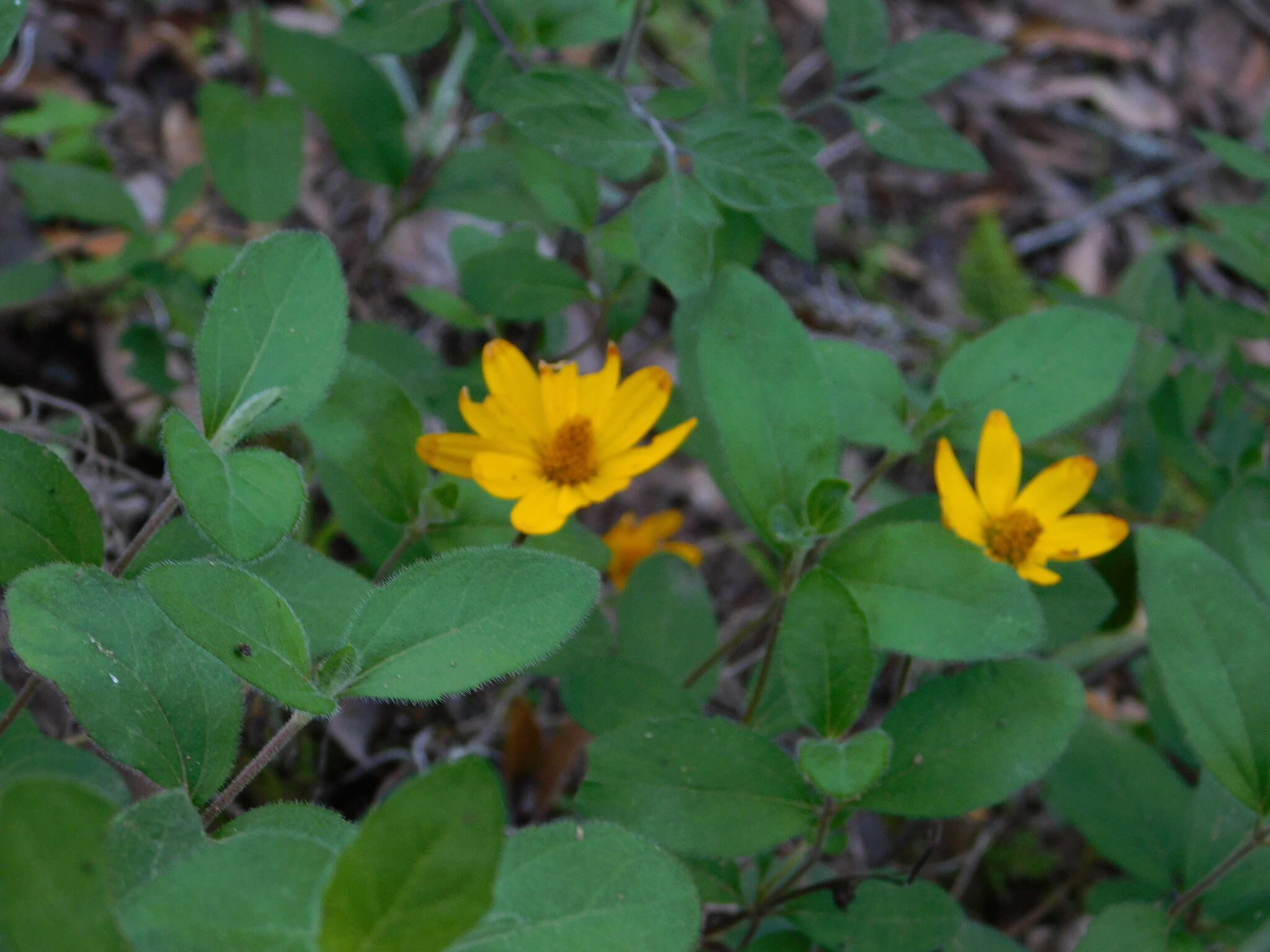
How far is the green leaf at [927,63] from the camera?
1669 mm

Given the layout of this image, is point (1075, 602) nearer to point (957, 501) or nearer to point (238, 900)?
point (957, 501)

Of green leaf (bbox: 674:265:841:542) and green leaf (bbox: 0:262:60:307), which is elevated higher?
green leaf (bbox: 674:265:841:542)

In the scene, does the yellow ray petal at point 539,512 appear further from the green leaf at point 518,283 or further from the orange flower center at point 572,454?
the green leaf at point 518,283

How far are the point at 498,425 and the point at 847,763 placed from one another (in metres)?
0.55

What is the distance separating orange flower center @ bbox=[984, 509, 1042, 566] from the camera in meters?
1.34

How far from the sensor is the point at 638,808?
1.17 m

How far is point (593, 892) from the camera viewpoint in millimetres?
875

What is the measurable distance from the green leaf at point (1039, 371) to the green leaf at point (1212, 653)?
0.20 metres

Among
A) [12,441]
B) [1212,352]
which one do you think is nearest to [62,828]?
[12,441]

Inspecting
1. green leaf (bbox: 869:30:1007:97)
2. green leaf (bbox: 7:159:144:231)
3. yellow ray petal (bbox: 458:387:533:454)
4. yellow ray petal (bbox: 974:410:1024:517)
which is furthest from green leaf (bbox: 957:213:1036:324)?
green leaf (bbox: 7:159:144:231)

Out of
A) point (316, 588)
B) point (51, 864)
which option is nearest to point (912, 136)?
point (316, 588)

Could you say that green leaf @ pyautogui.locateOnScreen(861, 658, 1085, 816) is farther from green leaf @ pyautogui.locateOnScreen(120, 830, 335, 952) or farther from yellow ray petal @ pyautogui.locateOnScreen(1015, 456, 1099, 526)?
green leaf @ pyautogui.locateOnScreen(120, 830, 335, 952)

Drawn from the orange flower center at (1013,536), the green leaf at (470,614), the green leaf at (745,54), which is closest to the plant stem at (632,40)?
the green leaf at (745,54)

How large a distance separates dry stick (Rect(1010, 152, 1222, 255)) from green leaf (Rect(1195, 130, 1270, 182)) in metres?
1.72
